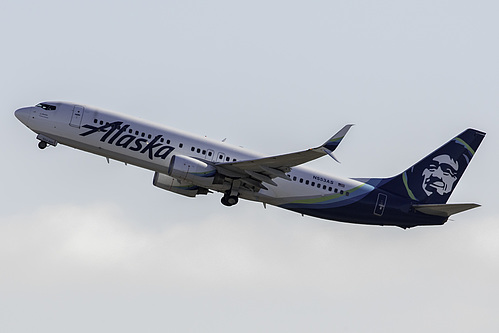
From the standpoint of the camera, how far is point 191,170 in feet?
200

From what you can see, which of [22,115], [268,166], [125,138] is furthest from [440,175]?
[22,115]

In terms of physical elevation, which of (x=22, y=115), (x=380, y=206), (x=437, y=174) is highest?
(x=437, y=174)

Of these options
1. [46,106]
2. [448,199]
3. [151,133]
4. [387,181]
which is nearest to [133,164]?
[151,133]

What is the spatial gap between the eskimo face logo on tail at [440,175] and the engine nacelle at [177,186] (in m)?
14.8

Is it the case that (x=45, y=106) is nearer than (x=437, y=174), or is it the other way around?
(x=45, y=106)

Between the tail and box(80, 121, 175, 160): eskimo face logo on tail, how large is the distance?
14.6 metres

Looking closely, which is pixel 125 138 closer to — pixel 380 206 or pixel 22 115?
pixel 22 115

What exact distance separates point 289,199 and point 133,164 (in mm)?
9967

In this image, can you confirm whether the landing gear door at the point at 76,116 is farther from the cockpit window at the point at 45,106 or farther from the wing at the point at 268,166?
the wing at the point at 268,166

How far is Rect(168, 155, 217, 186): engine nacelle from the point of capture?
60.7m

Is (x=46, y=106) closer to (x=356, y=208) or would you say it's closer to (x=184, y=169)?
(x=184, y=169)

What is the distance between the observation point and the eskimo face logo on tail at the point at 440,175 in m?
67.6

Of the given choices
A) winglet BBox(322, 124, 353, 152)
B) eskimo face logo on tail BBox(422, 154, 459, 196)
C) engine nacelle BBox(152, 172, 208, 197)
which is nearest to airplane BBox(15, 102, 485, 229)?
engine nacelle BBox(152, 172, 208, 197)

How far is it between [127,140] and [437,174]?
835 inches
